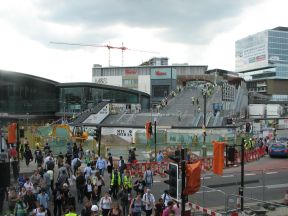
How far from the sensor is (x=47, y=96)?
79062mm

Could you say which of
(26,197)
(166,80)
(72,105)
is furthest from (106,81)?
(26,197)

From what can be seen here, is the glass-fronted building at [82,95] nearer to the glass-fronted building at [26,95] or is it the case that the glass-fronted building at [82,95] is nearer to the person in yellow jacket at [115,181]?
the glass-fronted building at [26,95]

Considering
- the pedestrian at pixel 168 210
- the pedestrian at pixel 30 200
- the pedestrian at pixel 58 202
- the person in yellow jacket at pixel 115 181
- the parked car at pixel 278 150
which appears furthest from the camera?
the parked car at pixel 278 150

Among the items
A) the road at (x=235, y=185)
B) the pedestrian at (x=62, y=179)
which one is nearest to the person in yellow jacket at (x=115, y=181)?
the road at (x=235, y=185)

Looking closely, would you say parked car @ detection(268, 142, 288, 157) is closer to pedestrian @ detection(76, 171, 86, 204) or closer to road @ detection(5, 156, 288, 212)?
road @ detection(5, 156, 288, 212)

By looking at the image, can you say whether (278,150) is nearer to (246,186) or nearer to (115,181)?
(246,186)

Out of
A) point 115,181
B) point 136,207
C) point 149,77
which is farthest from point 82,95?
point 136,207

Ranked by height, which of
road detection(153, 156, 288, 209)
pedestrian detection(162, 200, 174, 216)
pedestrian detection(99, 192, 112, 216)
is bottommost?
road detection(153, 156, 288, 209)

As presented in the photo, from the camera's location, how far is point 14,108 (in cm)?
7138

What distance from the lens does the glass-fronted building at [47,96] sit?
231ft

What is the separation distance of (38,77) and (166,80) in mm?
38087

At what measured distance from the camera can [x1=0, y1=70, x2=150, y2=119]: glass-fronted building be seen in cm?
7044

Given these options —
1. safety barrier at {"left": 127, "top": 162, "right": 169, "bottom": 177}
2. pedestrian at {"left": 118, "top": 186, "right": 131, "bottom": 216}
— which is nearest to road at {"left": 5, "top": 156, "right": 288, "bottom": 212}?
safety barrier at {"left": 127, "top": 162, "right": 169, "bottom": 177}

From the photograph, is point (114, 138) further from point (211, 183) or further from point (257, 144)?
point (211, 183)
